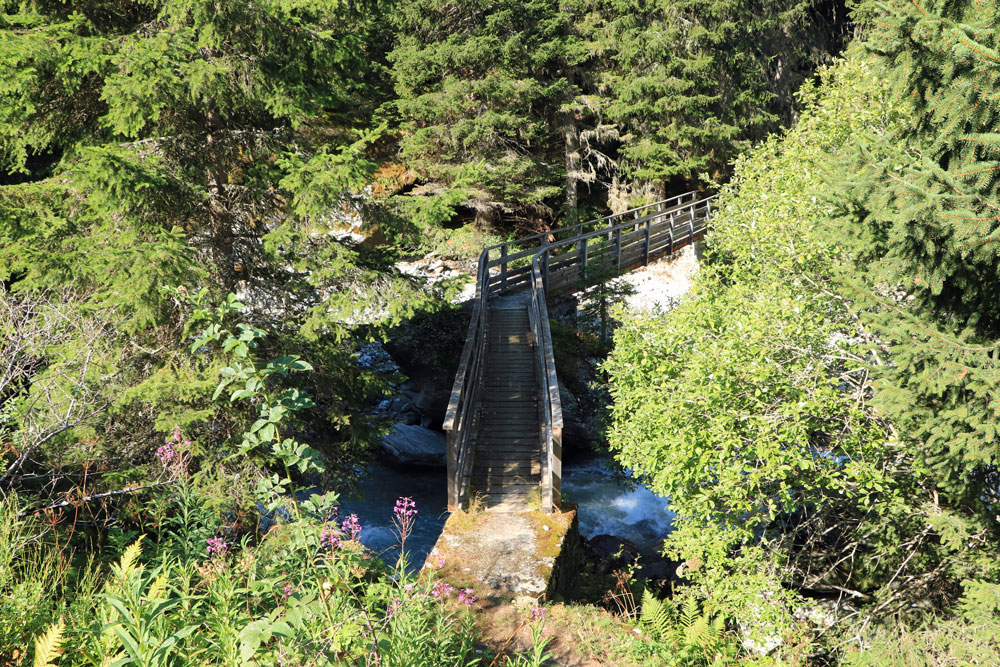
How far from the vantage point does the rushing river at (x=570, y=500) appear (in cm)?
1245

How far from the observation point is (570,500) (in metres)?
14.4

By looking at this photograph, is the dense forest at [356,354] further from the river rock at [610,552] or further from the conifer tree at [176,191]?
the river rock at [610,552]

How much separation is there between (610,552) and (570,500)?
8.85ft

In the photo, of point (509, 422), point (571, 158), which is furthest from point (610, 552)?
point (571, 158)

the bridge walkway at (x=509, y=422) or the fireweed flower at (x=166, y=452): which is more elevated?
the fireweed flower at (x=166, y=452)

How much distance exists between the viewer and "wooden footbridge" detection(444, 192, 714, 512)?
9133mm

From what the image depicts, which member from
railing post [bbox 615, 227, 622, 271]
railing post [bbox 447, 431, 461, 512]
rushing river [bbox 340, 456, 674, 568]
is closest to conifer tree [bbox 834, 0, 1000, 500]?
railing post [bbox 447, 431, 461, 512]

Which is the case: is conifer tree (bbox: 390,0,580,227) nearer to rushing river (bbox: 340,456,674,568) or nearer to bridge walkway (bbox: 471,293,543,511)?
→ bridge walkway (bbox: 471,293,543,511)

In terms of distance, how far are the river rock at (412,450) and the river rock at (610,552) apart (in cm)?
508

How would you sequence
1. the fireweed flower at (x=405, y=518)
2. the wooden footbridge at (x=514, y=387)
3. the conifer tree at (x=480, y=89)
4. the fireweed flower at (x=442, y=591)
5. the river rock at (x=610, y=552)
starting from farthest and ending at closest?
the conifer tree at (x=480, y=89) < the river rock at (x=610, y=552) < the wooden footbridge at (x=514, y=387) < the fireweed flower at (x=442, y=591) < the fireweed flower at (x=405, y=518)

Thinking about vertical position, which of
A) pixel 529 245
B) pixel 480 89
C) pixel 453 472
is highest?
pixel 480 89

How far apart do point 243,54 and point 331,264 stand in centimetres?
316

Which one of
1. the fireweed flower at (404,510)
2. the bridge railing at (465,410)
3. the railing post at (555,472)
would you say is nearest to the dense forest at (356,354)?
the fireweed flower at (404,510)

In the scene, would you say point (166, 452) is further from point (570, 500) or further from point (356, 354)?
point (570, 500)
